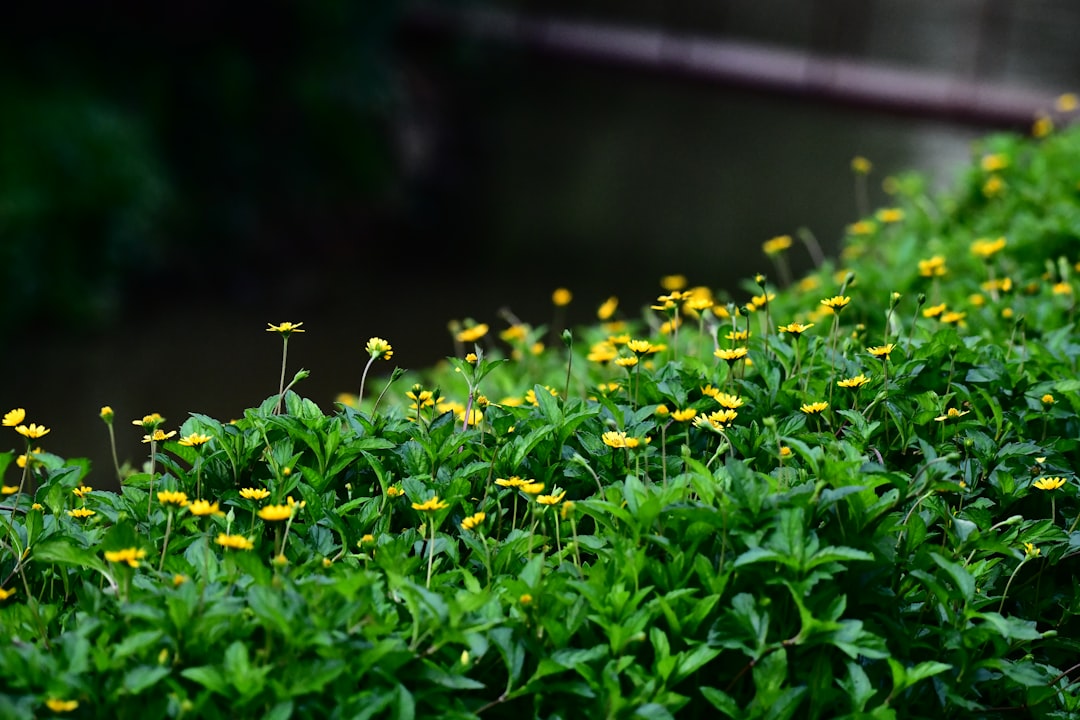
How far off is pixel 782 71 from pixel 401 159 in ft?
13.1

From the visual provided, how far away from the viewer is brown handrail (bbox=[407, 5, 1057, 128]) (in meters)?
10.3

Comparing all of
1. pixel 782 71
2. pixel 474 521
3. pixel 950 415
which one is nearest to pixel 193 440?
pixel 474 521

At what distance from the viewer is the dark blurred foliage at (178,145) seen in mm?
7848

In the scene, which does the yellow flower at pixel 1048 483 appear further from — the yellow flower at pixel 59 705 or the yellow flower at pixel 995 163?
the yellow flower at pixel 995 163

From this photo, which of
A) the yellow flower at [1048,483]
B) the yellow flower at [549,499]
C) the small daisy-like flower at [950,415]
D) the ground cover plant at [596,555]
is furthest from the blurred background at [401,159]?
the yellow flower at [1048,483]

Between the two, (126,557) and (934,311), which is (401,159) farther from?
(126,557)

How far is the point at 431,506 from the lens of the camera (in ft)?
5.97

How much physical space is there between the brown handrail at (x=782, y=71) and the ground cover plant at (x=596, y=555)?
8319 mm

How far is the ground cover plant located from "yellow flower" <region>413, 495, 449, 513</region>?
0.04 feet

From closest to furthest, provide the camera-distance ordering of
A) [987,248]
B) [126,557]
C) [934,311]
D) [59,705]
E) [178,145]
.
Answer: [59,705] < [126,557] < [934,311] < [987,248] < [178,145]

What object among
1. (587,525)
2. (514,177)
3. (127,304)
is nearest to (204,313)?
(127,304)

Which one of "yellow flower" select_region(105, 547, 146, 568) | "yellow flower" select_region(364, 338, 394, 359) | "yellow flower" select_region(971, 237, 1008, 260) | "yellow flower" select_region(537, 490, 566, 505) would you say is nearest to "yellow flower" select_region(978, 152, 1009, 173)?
"yellow flower" select_region(971, 237, 1008, 260)

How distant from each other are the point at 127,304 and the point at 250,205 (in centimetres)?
163

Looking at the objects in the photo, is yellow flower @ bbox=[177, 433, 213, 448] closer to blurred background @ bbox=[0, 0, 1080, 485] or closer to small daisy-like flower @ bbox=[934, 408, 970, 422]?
small daisy-like flower @ bbox=[934, 408, 970, 422]
